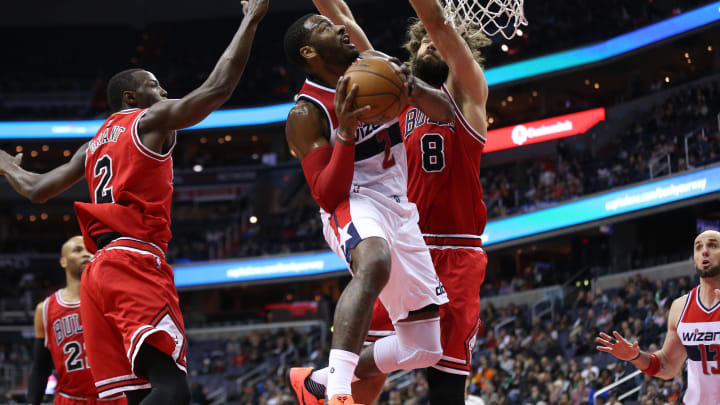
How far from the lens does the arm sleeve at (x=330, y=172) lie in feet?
13.3

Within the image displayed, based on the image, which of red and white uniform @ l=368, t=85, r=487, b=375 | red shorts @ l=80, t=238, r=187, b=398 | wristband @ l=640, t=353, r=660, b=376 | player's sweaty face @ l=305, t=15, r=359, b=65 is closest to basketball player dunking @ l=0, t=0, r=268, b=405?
red shorts @ l=80, t=238, r=187, b=398

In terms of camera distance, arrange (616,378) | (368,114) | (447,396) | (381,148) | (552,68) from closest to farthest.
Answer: (368,114) → (381,148) → (447,396) → (616,378) → (552,68)

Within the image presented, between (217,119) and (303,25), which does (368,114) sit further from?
(217,119)

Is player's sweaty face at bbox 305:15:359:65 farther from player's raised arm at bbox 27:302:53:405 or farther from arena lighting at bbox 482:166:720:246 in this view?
arena lighting at bbox 482:166:720:246

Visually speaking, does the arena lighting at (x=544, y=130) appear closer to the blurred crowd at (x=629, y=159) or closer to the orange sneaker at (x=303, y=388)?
→ the blurred crowd at (x=629, y=159)

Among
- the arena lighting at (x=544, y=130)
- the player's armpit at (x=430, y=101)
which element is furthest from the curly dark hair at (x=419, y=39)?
the arena lighting at (x=544, y=130)

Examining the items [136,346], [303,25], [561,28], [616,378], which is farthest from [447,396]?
[561,28]

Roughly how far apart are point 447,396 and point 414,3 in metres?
2.44

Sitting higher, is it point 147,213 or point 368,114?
point 368,114

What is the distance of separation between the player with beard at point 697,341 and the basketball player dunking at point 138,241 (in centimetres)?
336

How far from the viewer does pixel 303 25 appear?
4.50 m

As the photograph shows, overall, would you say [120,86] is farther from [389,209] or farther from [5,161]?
[389,209]

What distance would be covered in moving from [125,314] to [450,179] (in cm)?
221

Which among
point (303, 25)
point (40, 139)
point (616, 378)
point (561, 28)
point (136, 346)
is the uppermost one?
point (561, 28)
